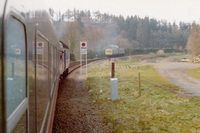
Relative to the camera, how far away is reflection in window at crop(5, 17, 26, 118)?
4.33 ft

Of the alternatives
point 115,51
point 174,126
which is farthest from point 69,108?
point 115,51

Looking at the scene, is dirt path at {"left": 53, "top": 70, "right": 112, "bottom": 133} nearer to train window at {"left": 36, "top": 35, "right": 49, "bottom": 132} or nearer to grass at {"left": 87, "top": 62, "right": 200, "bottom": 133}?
grass at {"left": 87, "top": 62, "right": 200, "bottom": 133}

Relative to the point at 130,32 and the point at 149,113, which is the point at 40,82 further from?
the point at 130,32

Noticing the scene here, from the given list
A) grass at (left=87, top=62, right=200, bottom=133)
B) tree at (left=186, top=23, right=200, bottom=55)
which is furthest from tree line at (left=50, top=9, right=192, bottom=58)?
grass at (left=87, top=62, right=200, bottom=133)

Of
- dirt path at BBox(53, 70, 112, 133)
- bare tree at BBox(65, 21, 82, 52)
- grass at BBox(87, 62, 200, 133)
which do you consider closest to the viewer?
dirt path at BBox(53, 70, 112, 133)

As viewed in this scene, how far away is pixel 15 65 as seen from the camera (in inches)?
59.6

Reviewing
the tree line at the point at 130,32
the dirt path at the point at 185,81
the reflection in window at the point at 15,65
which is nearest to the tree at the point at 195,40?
the dirt path at the point at 185,81

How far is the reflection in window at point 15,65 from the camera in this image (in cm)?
132

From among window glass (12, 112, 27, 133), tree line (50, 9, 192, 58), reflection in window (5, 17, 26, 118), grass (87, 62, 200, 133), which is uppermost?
tree line (50, 9, 192, 58)

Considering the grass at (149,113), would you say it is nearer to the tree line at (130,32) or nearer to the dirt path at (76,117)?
the dirt path at (76,117)

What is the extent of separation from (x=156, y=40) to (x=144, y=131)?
293ft

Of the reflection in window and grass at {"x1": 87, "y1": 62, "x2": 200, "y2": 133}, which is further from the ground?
the reflection in window

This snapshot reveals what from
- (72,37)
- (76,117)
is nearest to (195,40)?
(72,37)

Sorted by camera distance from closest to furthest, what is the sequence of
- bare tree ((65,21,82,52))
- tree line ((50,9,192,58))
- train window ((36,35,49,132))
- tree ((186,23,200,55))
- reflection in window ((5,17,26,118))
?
reflection in window ((5,17,26,118)) < train window ((36,35,49,132)) < bare tree ((65,21,82,52)) < tree ((186,23,200,55)) < tree line ((50,9,192,58))
